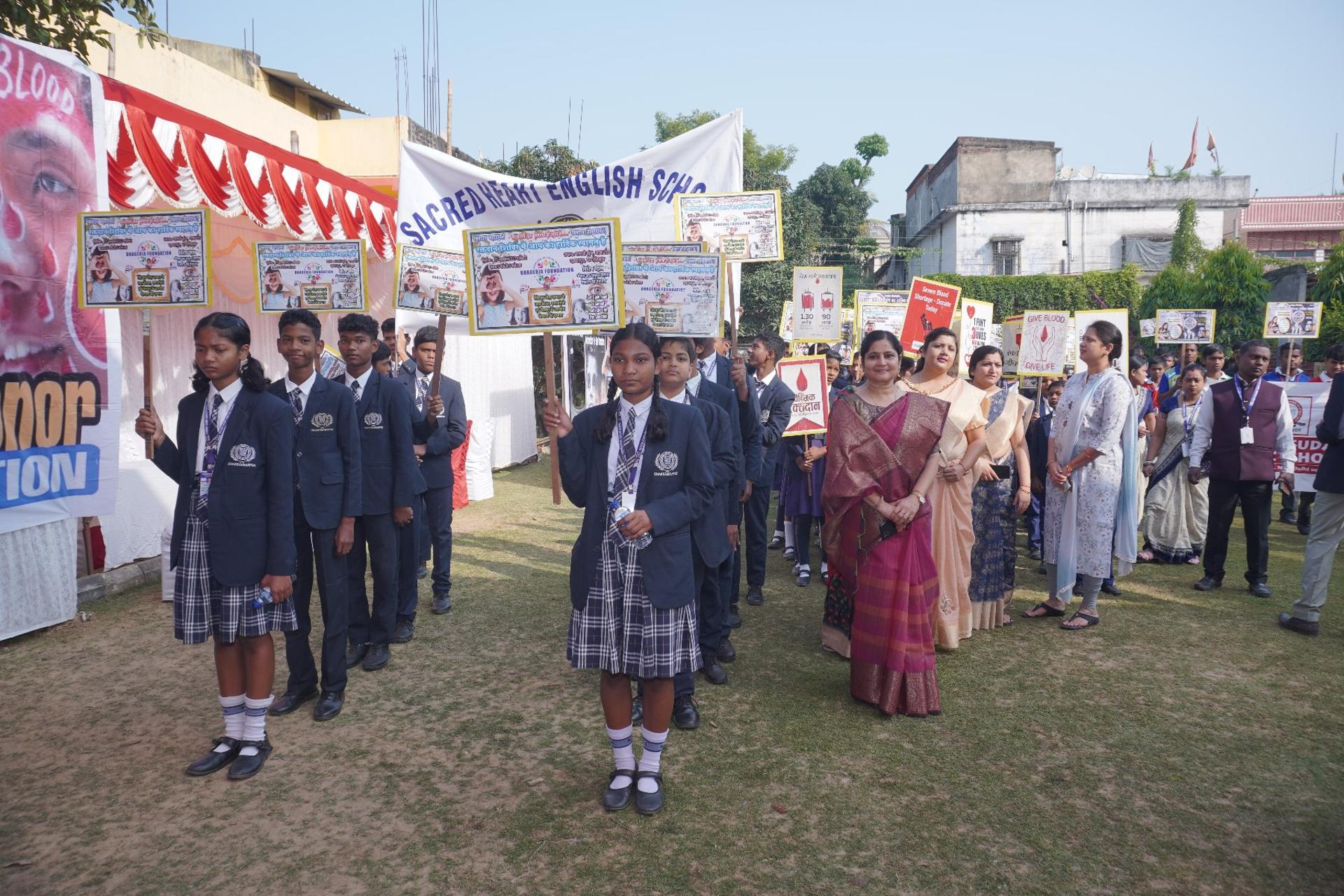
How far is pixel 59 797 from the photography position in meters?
3.40

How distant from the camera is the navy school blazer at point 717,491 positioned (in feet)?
11.3

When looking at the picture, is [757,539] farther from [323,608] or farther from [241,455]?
[241,455]

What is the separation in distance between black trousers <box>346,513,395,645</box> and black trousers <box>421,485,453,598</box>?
38.6 inches

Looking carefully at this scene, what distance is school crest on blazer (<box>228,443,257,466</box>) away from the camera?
3516 millimetres

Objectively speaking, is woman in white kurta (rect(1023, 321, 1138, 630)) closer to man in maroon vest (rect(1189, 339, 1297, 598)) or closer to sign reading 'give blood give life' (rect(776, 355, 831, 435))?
man in maroon vest (rect(1189, 339, 1297, 598))

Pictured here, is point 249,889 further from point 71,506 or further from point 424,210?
point 424,210

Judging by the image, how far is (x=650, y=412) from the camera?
3.19 m

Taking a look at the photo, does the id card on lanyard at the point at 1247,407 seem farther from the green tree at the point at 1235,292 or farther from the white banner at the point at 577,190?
the green tree at the point at 1235,292

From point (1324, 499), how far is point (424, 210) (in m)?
6.63

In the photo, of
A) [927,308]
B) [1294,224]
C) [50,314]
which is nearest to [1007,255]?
[1294,224]

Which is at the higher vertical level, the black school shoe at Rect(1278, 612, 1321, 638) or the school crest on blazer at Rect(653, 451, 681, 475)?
the school crest on blazer at Rect(653, 451, 681, 475)

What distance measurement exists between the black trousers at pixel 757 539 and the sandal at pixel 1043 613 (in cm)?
185

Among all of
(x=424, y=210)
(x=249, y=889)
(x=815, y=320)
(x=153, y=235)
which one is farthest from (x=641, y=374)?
(x=815, y=320)

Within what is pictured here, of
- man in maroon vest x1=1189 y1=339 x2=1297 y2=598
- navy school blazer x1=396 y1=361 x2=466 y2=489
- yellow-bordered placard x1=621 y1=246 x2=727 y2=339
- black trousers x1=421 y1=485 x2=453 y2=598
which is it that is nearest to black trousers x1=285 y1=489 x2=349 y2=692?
navy school blazer x1=396 y1=361 x2=466 y2=489
